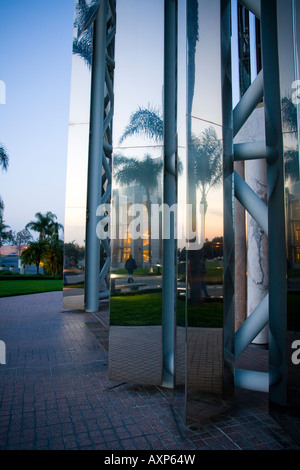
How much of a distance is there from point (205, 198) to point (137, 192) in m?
1.57

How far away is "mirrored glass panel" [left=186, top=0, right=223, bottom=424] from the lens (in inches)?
140

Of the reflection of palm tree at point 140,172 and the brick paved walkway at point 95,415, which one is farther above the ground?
the reflection of palm tree at point 140,172

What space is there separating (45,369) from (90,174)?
7691mm

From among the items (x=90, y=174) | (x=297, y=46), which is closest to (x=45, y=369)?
(x=297, y=46)

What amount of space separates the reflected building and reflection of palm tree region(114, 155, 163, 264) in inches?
0.6

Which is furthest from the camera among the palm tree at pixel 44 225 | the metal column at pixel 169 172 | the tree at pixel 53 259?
the palm tree at pixel 44 225

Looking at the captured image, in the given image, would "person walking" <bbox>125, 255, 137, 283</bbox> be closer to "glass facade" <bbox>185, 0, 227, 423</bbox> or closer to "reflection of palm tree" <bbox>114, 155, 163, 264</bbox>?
"reflection of palm tree" <bbox>114, 155, 163, 264</bbox>

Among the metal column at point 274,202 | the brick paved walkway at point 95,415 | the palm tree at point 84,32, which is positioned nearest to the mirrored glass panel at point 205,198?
the brick paved walkway at point 95,415

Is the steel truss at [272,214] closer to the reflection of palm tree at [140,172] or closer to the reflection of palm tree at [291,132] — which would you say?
the reflection of palm tree at [291,132]

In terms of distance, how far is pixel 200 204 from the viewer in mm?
3627

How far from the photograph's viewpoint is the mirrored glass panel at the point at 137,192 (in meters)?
4.75

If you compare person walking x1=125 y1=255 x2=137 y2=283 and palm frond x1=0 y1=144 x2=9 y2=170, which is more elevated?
palm frond x1=0 y1=144 x2=9 y2=170

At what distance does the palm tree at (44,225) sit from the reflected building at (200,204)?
57.8m

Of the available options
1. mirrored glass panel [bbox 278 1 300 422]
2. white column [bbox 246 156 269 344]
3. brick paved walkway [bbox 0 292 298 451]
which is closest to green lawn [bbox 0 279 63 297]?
brick paved walkway [bbox 0 292 298 451]
